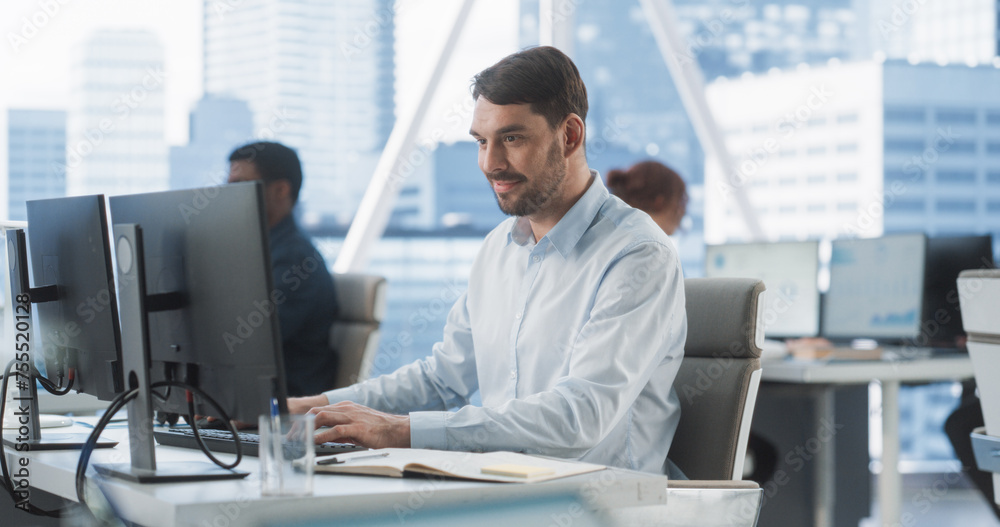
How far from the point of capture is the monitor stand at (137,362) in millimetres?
1233

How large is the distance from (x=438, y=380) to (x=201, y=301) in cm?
80

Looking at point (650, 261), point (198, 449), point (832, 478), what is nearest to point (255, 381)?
point (198, 449)

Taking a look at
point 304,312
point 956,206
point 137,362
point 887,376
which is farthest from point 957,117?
point 137,362

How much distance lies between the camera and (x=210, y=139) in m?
4.13

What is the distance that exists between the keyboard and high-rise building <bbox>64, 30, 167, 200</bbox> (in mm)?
2598

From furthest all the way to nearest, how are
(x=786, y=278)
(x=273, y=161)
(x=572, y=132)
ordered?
(x=786, y=278)
(x=273, y=161)
(x=572, y=132)

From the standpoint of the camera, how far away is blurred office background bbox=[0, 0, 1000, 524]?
3949 millimetres

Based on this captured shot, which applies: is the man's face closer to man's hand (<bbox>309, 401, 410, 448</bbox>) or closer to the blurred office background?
man's hand (<bbox>309, 401, 410, 448</bbox>)

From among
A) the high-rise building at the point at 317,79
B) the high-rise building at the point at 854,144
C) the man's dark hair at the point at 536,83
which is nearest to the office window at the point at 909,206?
the high-rise building at the point at 854,144

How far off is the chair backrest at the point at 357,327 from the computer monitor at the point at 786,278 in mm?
1532

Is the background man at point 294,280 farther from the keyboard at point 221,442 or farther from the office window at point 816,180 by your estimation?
the office window at point 816,180

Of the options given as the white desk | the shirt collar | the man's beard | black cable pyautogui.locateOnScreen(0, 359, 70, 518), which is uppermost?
the man's beard

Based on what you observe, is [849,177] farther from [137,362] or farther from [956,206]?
[137,362]

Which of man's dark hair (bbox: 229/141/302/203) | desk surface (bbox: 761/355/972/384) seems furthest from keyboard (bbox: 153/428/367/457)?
desk surface (bbox: 761/355/972/384)
